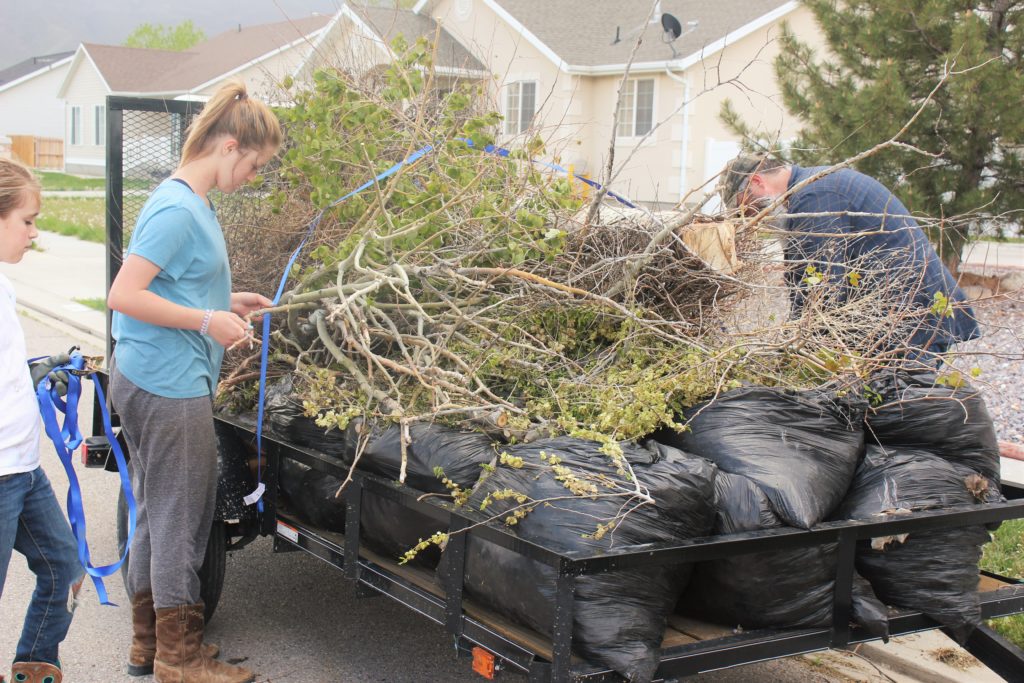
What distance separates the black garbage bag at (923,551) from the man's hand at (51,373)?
8.38ft

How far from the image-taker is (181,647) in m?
3.42

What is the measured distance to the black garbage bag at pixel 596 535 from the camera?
8.61 ft

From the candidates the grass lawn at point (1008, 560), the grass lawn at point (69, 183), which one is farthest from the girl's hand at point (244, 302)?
the grass lawn at point (69, 183)

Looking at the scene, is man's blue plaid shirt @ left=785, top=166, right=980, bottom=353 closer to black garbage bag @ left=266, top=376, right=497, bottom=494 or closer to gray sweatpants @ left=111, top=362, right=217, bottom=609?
black garbage bag @ left=266, top=376, right=497, bottom=494

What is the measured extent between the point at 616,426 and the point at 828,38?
23.3ft

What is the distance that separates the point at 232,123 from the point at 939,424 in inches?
99.1

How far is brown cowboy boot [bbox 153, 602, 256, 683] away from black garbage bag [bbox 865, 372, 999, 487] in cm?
239

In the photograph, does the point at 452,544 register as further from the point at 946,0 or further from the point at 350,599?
the point at 946,0

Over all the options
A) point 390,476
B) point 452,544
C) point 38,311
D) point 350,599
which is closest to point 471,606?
point 452,544

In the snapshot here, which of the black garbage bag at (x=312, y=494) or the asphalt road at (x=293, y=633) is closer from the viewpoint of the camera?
the black garbage bag at (x=312, y=494)

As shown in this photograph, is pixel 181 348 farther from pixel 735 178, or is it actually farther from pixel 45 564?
pixel 735 178

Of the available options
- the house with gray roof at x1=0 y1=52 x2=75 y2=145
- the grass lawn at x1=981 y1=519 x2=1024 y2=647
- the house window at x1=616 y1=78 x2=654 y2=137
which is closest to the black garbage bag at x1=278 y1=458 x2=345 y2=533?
the grass lawn at x1=981 y1=519 x2=1024 y2=647

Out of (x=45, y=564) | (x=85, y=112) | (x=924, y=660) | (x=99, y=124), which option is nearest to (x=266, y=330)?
(x=45, y=564)

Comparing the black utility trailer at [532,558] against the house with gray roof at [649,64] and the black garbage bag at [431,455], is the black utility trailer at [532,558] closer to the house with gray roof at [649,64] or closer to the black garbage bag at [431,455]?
the black garbage bag at [431,455]
